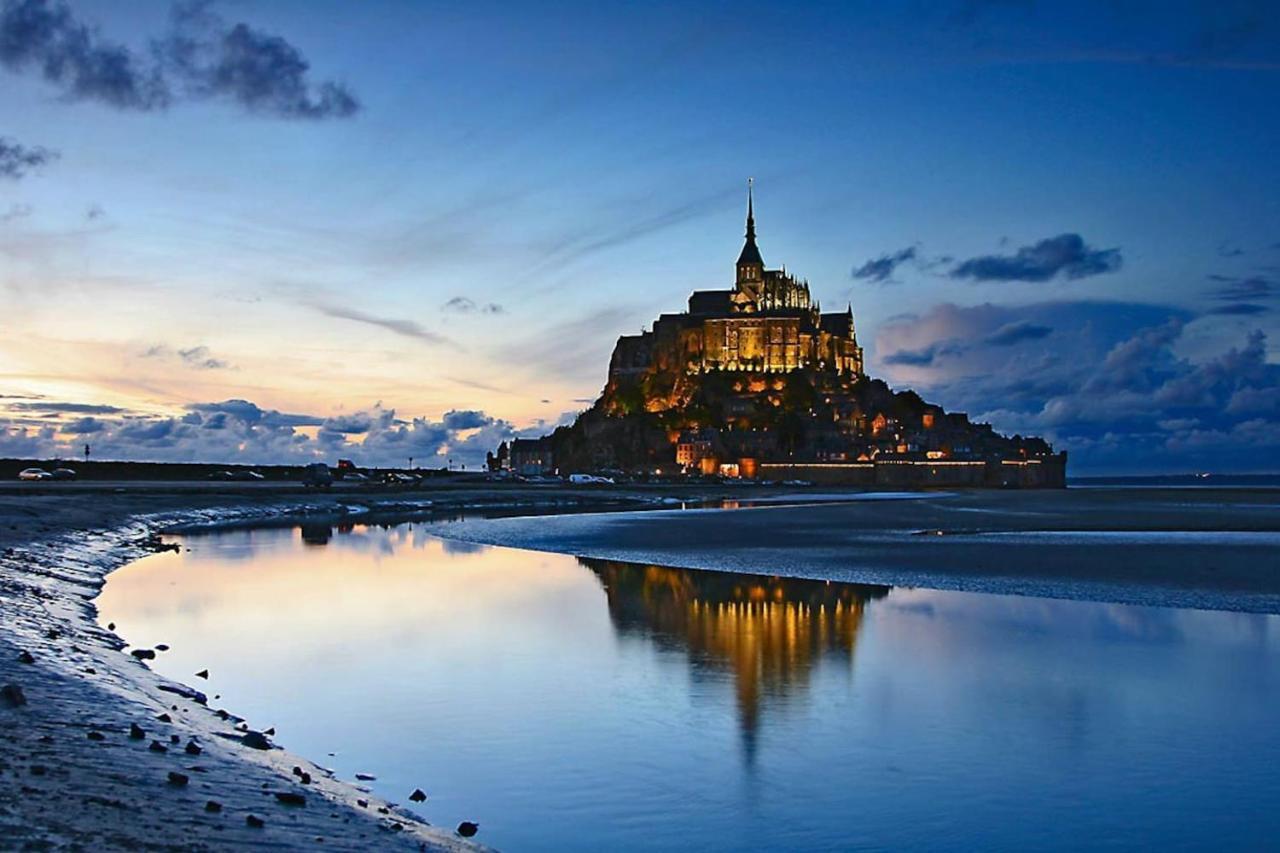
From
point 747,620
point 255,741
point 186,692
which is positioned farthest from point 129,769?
point 747,620

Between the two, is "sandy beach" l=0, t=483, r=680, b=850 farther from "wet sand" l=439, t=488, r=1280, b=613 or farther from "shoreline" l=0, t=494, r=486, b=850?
"wet sand" l=439, t=488, r=1280, b=613

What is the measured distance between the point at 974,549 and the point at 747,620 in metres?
15.1

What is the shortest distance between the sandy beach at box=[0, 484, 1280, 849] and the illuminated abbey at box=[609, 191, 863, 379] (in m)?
102

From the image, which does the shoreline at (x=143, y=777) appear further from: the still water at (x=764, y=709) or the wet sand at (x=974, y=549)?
the wet sand at (x=974, y=549)

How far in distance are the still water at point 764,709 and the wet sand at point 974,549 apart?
2.43 meters

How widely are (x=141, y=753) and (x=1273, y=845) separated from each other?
22.6 ft

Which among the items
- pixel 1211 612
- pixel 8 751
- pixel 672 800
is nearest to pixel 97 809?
pixel 8 751

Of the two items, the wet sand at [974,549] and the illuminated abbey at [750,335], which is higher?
the illuminated abbey at [750,335]

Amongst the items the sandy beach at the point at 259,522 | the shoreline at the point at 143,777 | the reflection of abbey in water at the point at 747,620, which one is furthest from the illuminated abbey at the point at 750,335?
the shoreline at the point at 143,777

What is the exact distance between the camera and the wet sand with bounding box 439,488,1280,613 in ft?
61.8

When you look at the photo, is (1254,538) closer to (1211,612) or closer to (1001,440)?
(1211,612)

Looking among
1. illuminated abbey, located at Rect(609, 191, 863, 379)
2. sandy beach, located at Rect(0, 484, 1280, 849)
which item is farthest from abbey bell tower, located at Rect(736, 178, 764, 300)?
sandy beach, located at Rect(0, 484, 1280, 849)

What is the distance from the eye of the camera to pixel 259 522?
130ft

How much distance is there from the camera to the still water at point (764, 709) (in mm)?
6477
